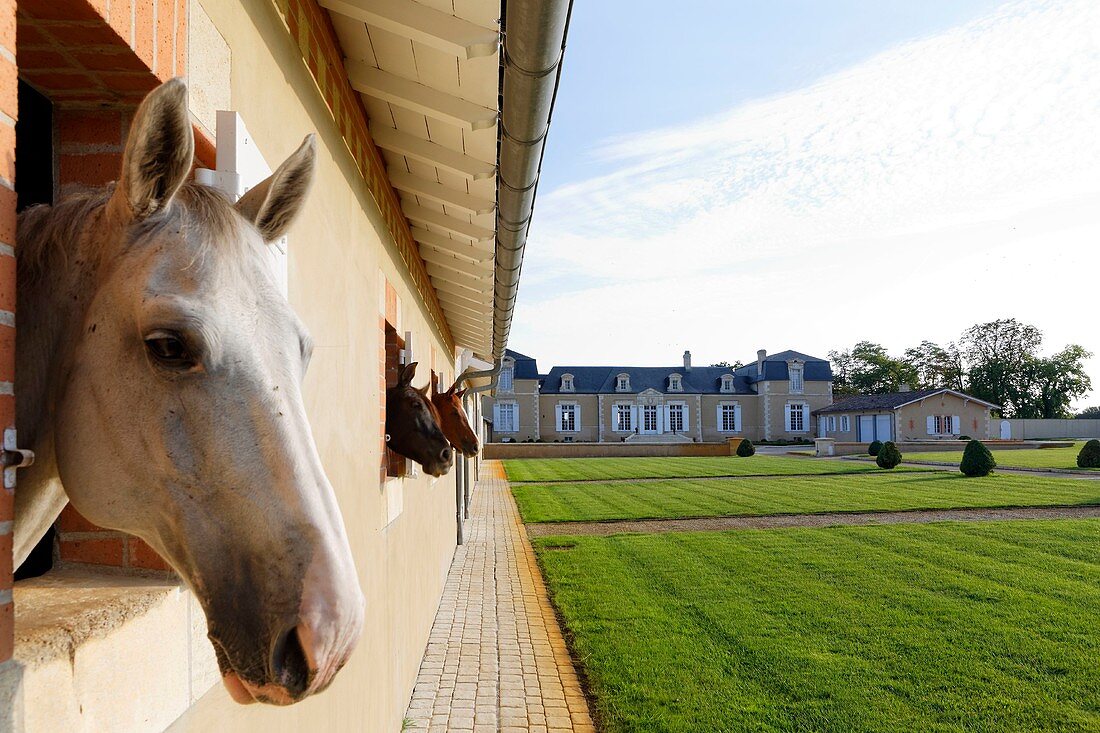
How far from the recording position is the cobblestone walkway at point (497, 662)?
5.15 m

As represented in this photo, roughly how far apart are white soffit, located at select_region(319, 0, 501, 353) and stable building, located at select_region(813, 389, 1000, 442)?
2029 inches

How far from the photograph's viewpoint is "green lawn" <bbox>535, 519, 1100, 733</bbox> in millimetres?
4988

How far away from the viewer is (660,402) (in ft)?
188

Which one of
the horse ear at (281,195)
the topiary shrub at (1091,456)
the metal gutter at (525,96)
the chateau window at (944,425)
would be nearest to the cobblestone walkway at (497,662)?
the metal gutter at (525,96)

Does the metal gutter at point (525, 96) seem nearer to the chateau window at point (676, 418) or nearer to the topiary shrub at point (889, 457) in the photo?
the topiary shrub at point (889, 457)

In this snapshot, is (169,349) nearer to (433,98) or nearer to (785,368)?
(433,98)

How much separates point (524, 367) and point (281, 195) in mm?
54541

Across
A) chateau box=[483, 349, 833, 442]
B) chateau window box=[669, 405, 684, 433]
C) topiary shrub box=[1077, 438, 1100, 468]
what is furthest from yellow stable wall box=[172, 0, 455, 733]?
chateau window box=[669, 405, 684, 433]

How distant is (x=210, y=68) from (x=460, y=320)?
950 cm

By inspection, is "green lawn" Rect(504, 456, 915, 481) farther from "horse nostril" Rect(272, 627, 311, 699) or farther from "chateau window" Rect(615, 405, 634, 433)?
"chateau window" Rect(615, 405, 634, 433)

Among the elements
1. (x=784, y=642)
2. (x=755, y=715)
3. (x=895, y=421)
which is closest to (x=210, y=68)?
(x=755, y=715)

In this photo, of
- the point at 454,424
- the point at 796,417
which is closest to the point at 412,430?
the point at 454,424

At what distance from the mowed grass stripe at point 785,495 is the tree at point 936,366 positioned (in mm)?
58480

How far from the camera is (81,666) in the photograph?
1197 millimetres
